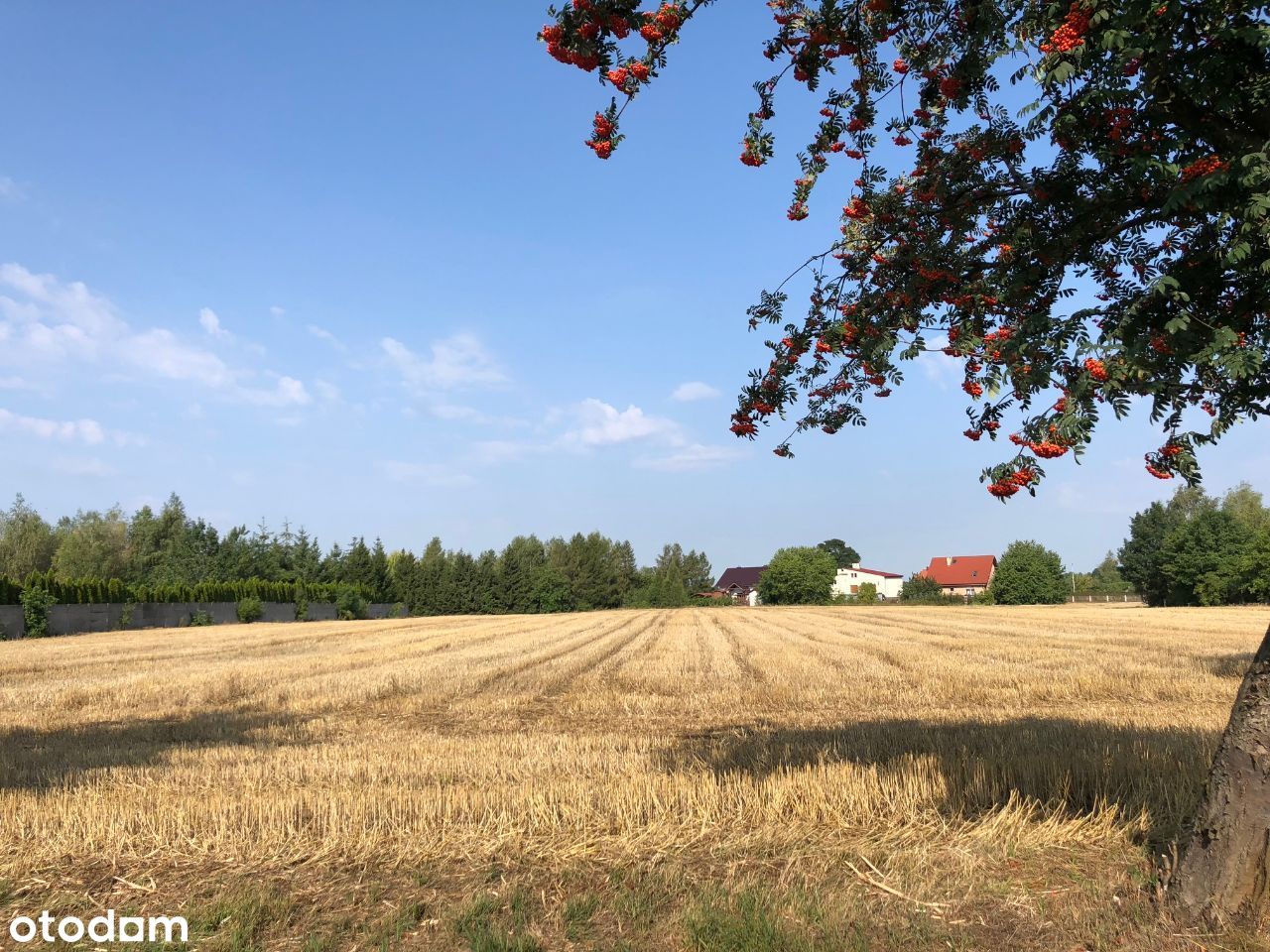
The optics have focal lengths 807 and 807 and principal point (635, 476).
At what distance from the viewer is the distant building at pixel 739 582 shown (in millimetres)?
152000

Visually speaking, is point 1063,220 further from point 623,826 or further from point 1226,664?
point 1226,664

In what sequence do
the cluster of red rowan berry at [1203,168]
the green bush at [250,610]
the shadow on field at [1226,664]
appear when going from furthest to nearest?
the green bush at [250,610]
the shadow on field at [1226,664]
the cluster of red rowan berry at [1203,168]

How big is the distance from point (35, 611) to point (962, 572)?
5416 inches

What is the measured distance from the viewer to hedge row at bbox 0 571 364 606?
45.0 meters

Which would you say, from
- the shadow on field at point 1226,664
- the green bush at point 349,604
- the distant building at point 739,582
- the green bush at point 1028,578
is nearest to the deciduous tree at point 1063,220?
the shadow on field at point 1226,664

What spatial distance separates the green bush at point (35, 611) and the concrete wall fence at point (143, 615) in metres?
0.31

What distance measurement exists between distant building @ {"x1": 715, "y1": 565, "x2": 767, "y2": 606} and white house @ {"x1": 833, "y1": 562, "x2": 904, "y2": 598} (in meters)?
15.6

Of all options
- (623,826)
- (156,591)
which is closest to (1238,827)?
(623,826)

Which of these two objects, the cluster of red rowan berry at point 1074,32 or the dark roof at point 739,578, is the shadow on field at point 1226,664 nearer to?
the cluster of red rowan berry at point 1074,32

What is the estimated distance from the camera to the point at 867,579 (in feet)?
520

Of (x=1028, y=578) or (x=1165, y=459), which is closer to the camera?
(x=1165, y=459)

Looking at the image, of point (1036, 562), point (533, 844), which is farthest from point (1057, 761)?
point (1036, 562)

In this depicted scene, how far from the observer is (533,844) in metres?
5.75

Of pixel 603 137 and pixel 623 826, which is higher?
pixel 603 137
